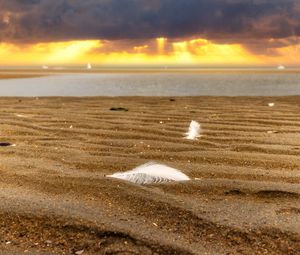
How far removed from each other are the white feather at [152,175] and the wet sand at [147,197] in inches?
4.2

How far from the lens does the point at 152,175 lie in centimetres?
379

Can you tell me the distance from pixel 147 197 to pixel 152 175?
485 millimetres

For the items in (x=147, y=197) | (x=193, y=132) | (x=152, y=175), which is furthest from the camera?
(x=193, y=132)

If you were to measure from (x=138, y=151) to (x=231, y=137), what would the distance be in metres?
1.45

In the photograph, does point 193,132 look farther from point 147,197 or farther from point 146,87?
point 146,87

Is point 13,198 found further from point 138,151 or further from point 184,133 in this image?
point 184,133

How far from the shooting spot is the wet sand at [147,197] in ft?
8.81

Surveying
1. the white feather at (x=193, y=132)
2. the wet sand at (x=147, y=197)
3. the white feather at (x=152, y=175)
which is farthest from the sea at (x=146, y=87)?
the white feather at (x=152, y=175)

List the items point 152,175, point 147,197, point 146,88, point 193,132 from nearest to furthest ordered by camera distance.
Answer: point 147,197 → point 152,175 → point 193,132 → point 146,88

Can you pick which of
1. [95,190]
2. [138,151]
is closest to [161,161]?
[138,151]

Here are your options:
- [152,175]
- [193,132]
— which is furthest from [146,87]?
[152,175]

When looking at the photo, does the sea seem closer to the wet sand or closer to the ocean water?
the ocean water

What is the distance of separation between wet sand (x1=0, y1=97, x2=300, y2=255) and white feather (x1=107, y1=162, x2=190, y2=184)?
0.11m

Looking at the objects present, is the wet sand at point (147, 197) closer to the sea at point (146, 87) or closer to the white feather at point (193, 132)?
the white feather at point (193, 132)
